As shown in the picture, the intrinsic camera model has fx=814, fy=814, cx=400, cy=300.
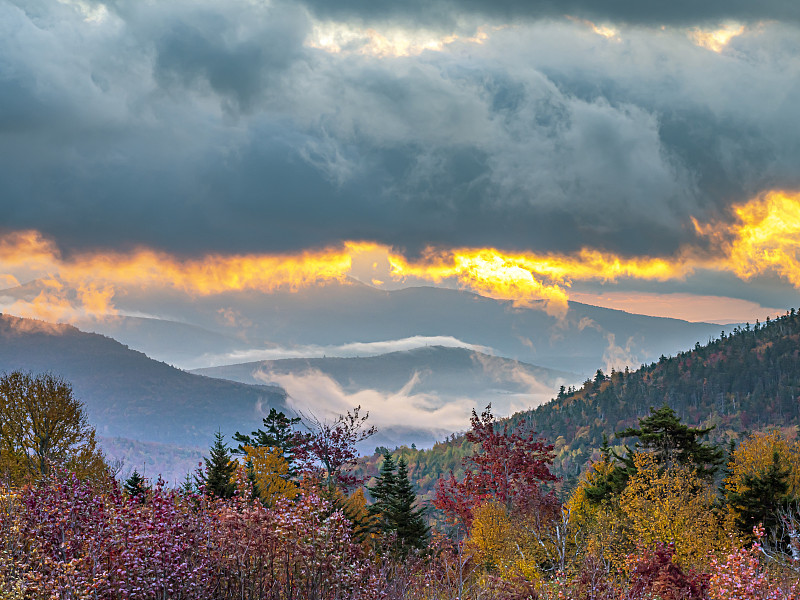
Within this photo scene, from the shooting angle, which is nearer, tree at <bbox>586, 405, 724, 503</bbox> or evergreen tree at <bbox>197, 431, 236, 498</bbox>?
evergreen tree at <bbox>197, 431, 236, 498</bbox>

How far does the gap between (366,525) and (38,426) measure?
27.0 meters

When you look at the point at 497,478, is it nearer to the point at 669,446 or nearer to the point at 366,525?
the point at 366,525

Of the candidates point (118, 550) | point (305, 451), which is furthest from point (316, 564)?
point (305, 451)

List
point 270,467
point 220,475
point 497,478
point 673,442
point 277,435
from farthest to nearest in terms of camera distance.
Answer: point 277,435 < point 270,467 < point 497,478 < point 673,442 < point 220,475

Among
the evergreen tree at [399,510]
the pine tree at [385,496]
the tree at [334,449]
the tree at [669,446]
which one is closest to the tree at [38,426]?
the tree at [334,449]

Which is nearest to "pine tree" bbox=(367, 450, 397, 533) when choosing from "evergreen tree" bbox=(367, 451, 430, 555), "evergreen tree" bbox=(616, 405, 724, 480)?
"evergreen tree" bbox=(367, 451, 430, 555)

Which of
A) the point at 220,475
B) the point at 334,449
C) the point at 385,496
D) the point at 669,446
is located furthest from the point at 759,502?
the point at 220,475

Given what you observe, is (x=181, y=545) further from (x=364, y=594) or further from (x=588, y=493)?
(x=588, y=493)

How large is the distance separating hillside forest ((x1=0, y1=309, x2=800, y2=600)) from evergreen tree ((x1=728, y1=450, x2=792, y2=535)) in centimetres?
13

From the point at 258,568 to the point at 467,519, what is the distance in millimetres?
47281

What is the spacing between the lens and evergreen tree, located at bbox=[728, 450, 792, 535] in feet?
172

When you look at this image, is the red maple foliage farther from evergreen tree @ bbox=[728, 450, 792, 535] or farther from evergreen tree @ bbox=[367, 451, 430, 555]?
evergreen tree @ bbox=[728, 450, 792, 535]

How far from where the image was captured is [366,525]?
186 ft

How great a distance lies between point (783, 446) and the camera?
8681cm
